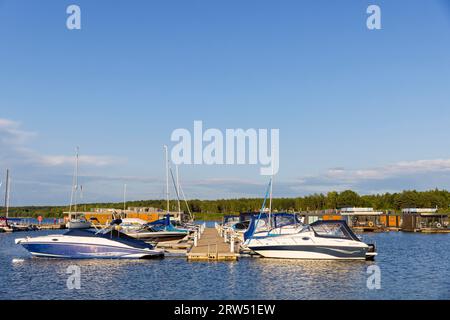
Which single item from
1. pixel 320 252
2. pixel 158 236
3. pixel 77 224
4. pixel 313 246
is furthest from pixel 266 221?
pixel 77 224

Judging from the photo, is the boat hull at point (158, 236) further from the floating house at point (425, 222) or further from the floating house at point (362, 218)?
the floating house at point (362, 218)

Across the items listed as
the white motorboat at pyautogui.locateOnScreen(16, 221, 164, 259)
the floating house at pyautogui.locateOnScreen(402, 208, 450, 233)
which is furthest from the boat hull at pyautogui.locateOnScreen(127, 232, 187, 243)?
the floating house at pyautogui.locateOnScreen(402, 208, 450, 233)

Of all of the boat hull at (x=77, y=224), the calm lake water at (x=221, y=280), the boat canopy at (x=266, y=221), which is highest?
the boat canopy at (x=266, y=221)

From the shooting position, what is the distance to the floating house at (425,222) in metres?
110

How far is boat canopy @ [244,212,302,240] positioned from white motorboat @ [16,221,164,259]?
1054 cm

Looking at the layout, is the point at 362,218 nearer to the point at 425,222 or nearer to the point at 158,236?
the point at 425,222

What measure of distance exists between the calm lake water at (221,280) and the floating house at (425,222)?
229ft

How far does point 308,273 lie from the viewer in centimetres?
3600

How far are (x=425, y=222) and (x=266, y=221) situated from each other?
7529 centimetres
